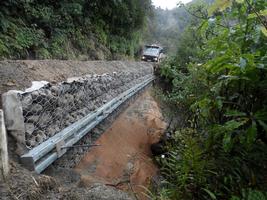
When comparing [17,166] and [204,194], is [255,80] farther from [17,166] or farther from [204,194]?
[17,166]

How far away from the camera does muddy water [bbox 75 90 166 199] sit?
443 centimetres

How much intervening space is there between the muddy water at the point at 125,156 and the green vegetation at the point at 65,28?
10.4 ft

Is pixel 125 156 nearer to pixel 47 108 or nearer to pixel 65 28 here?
pixel 47 108

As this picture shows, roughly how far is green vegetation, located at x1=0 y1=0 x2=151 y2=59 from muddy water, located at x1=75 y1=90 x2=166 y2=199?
10.4 feet

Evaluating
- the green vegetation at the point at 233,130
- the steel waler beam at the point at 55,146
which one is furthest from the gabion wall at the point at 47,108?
the green vegetation at the point at 233,130

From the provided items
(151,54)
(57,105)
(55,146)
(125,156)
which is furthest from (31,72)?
(151,54)

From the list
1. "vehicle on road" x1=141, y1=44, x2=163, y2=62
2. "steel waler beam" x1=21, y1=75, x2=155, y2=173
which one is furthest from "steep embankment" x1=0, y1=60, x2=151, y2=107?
"vehicle on road" x1=141, y1=44, x2=163, y2=62

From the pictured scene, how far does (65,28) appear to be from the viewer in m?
10.2

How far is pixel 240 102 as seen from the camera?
9.25ft

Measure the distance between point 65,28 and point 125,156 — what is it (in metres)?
6.29

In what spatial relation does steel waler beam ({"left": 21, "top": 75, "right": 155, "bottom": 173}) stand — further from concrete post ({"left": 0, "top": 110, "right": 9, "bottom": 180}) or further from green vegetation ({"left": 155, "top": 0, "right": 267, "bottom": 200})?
green vegetation ({"left": 155, "top": 0, "right": 267, "bottom": 200})

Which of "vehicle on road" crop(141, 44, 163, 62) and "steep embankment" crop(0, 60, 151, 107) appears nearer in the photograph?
"steep embankment" crop(0, 60, 151, 107)

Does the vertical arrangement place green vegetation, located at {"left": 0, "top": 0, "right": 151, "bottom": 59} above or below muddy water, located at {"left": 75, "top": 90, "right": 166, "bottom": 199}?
above

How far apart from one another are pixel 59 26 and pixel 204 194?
8.52 m
